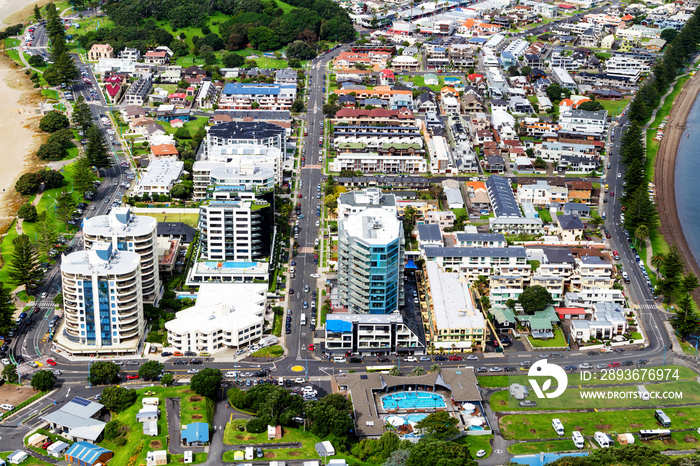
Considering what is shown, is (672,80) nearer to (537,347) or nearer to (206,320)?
(537,347)

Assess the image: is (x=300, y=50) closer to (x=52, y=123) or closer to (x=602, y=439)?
(x=52, y=123)

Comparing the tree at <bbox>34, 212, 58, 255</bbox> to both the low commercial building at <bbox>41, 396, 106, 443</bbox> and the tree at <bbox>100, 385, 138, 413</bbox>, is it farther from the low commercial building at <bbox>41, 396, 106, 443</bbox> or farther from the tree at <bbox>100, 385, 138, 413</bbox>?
the tree at <bbox>100, 385, 138, 413</bbox>

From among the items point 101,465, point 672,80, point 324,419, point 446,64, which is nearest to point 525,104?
point 446,64

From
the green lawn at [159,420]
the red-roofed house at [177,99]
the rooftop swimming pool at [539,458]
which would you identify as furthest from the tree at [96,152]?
the rooftop swimming pool at [539,458]

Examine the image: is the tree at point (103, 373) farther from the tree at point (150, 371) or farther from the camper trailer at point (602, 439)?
the camper trailer at point (602, 439)

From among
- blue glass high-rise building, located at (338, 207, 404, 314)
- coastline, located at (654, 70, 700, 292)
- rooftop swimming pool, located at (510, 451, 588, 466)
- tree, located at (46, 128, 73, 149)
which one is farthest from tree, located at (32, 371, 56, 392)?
coastline, located at (654, 70, 700, 292)

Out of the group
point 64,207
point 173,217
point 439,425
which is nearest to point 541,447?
point 439,425

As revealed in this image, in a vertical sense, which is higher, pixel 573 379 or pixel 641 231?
pixel 641 231
